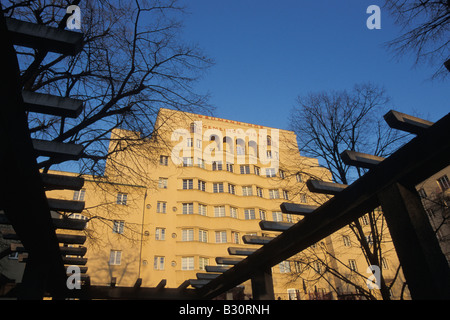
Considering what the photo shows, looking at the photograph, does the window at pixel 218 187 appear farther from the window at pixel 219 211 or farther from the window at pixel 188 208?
the window at pixel 188 208

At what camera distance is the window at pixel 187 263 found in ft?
95.4

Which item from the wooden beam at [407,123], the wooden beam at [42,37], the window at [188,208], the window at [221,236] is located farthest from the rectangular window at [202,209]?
the wooden beam at [42,37]

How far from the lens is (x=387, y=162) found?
3623mm

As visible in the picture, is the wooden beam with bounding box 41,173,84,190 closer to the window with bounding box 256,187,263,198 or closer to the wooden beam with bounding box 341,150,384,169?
the wooden beam with bounding box 341,150,384,169

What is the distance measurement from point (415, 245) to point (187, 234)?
95.1 ft

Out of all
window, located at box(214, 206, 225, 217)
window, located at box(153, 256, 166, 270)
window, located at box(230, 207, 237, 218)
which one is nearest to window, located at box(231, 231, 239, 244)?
window, located at box(230, 207, 237, 218)

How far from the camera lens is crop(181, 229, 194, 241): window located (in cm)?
3054

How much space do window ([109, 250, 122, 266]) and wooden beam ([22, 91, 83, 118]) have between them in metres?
26.2

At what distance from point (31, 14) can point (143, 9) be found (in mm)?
2895

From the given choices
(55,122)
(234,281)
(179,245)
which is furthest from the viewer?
(179,245)

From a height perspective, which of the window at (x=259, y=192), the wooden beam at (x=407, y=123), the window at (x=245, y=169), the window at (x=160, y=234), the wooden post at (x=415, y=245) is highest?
the window at (x=245, y=169)

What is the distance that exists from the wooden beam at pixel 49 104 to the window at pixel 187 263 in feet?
90.5

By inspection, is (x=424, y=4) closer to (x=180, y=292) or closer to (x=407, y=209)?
(x=407, y=209)

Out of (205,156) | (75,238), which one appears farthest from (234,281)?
(205,156)
